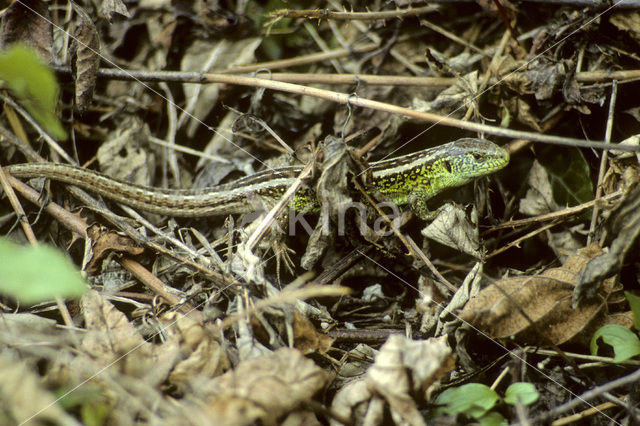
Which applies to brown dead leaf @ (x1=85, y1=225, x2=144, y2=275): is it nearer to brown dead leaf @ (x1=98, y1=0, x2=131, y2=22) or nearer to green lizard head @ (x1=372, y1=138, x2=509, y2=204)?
brown dead leaf @ (x1=98, y1=0, x2=131, y2=22)

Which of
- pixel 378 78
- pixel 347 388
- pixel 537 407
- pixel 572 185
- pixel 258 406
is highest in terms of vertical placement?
pixel 378 78

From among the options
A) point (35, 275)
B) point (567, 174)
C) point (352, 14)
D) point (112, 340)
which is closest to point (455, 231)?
point (567, 174)

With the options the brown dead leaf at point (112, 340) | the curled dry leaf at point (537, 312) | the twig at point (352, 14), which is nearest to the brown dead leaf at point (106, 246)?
the brown dead leaf at point (112, 340)

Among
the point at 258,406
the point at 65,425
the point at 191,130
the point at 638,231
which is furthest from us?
the point at 191,130

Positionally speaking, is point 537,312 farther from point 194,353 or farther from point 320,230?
point 194,353

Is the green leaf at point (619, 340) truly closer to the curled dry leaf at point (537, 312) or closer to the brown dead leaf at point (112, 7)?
the curled dry leaf at point (537, 312)

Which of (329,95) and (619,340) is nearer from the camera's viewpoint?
(619,340)

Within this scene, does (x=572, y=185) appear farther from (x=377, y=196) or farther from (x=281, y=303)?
(x=281, y=303)

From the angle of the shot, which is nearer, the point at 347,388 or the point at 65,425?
the point at 65,425

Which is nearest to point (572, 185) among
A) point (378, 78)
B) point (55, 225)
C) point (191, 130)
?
point (378, 78)
